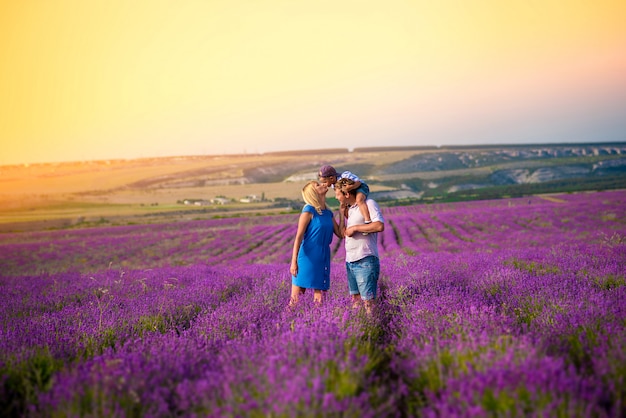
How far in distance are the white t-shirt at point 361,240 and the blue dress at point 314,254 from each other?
36cm

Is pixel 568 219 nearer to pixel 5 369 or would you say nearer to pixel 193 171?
pixel 5 369

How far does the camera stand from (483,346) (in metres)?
2.20

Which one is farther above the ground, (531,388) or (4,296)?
(531,388)

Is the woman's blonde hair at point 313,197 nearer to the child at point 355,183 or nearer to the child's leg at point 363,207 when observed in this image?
the child at point 355,183

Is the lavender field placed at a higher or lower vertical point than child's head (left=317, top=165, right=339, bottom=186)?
lower

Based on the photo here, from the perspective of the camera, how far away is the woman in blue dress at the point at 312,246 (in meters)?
4.38

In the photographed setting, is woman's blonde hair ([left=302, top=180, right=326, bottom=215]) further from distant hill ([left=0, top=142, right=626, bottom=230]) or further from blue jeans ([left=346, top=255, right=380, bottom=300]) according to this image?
distant hill ([left=0, top=142, right=626, bottom=230])

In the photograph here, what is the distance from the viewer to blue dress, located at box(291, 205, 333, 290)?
14.4 ft

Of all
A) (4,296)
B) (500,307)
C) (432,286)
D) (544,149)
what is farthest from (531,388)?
(544,149)

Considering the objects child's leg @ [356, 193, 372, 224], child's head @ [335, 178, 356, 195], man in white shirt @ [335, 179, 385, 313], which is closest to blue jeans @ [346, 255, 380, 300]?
man in white shirt @ [335, 179, 385, 313]

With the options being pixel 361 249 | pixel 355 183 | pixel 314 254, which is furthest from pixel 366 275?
pixel 355 183

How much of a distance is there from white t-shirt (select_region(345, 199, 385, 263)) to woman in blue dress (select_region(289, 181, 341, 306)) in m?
0.37

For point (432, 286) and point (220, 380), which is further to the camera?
point (432, 286)

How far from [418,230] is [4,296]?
17.6m
